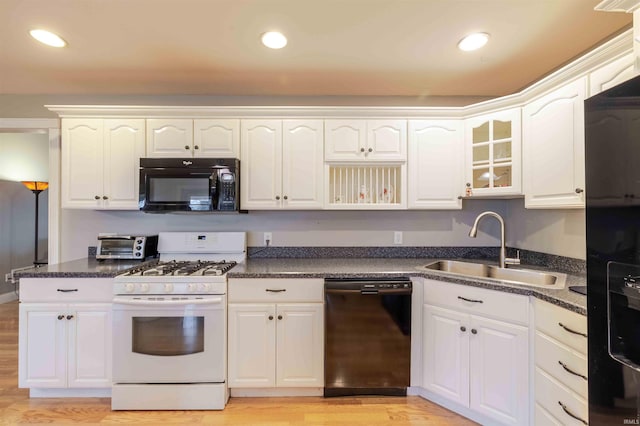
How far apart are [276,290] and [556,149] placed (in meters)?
1.99

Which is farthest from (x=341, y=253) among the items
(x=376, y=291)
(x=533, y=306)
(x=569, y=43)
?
(x=569, y=43)

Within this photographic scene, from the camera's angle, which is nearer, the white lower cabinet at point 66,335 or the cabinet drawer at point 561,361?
the cabinet drawer at point 561,361

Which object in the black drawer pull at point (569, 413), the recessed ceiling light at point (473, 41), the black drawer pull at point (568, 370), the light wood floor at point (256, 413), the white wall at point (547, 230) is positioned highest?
the recessed ceiling light at point (473, 41)

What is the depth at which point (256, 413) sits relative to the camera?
2.01 m

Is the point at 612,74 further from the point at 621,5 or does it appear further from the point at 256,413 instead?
the point at 256,413

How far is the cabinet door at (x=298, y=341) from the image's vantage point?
6.88 ft

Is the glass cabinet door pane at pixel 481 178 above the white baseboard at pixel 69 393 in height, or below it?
above

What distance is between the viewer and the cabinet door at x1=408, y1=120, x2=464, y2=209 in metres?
2.50

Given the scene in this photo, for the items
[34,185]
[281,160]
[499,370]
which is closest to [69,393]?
[281,160]

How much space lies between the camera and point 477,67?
2.32 m

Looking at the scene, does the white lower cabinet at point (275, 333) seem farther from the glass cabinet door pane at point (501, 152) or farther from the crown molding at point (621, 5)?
the crown molding at point (621, 5)

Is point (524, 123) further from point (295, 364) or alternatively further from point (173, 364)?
point (173, 364)

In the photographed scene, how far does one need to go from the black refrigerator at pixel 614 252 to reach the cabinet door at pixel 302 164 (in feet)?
5.59

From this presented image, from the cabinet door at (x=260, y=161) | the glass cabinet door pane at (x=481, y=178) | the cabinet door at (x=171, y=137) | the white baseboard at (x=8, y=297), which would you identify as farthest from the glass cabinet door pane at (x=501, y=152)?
the white baseboard at (x=8, y=297)
